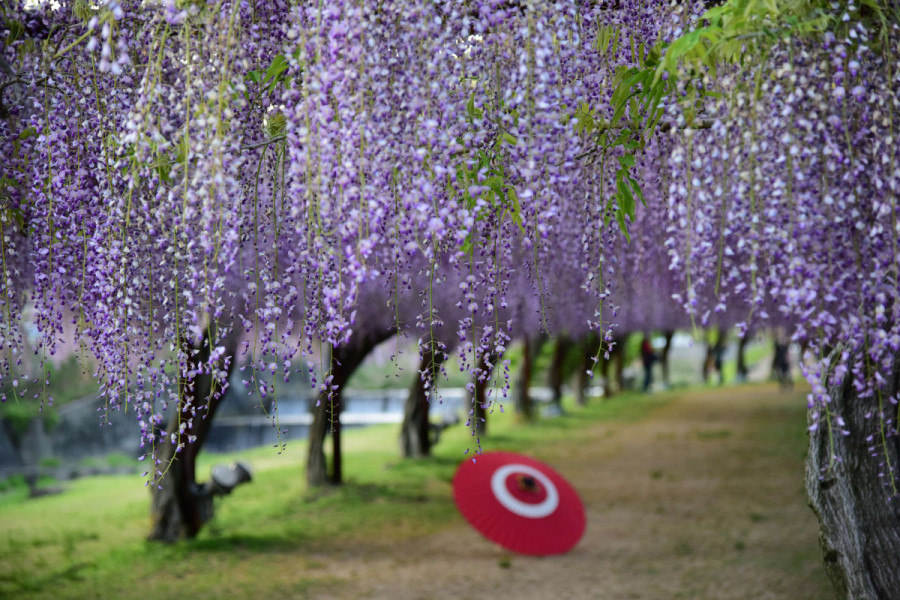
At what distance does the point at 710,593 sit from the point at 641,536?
2108 mm

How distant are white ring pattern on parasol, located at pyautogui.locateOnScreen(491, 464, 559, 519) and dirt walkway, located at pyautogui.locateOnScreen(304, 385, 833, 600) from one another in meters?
0.66

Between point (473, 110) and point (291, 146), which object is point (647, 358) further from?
point (291, 146)

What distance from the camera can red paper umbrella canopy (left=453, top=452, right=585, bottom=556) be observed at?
26.8ft

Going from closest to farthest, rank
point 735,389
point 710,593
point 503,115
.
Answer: point 503,115 < point 710,593 < point 735,389

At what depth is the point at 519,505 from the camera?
8391 millimetres

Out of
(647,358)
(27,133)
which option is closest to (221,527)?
(27,133)

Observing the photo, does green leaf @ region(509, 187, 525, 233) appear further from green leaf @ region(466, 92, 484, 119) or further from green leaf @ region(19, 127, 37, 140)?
green leaf @ region(19, 127, 37, 140)

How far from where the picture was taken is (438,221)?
2.76m

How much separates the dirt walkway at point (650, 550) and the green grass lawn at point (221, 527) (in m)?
0.69

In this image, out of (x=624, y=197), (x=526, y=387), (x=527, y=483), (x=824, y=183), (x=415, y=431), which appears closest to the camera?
(x=824, y=183)

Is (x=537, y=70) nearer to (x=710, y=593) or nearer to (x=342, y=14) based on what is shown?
(x=342, y=14)

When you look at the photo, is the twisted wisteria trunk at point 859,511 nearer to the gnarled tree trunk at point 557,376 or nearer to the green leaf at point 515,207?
the green leaf at point 515,207

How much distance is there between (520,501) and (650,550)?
184cm

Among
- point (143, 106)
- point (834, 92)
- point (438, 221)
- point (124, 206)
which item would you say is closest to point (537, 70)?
point (438, 221)
